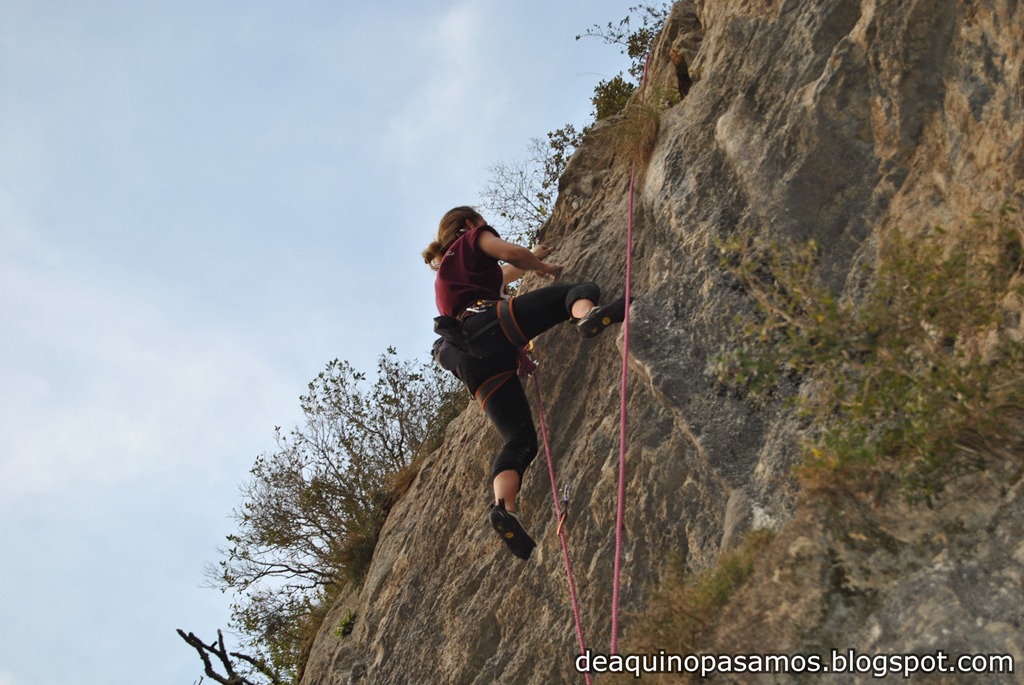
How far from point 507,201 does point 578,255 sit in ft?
17.3

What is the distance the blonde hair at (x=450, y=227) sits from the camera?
6.81 metres

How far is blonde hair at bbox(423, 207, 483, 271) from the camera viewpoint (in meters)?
6.81

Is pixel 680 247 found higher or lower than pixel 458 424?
lower

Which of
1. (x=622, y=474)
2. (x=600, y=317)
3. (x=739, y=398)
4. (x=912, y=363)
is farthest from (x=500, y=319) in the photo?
(x=912, y=363)

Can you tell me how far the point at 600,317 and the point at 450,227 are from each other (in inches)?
67.2

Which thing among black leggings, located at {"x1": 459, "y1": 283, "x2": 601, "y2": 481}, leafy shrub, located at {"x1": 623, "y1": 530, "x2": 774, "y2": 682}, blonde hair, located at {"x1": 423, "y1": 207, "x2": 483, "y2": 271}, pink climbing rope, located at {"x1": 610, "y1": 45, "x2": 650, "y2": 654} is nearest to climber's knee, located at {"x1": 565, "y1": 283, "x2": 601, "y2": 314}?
black leggings, located at {"x1": 459, "y1": 283, "x2": 601, "y2": 481}

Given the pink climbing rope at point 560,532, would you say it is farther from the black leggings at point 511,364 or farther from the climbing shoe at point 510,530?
the climbing shoe at point 510,530

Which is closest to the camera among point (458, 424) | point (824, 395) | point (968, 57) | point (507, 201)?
point (824, 395)

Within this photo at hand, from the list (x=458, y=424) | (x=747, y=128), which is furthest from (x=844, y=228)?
(x=458, y=424)

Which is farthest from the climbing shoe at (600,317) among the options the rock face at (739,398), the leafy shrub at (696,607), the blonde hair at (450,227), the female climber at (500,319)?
the leafy shrub at (696,607)

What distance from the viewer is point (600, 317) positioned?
5648 millimetres

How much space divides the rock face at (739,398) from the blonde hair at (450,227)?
90 cm

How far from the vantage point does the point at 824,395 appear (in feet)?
13.1

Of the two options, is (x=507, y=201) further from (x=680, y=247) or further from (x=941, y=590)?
(x=941, y=590)
